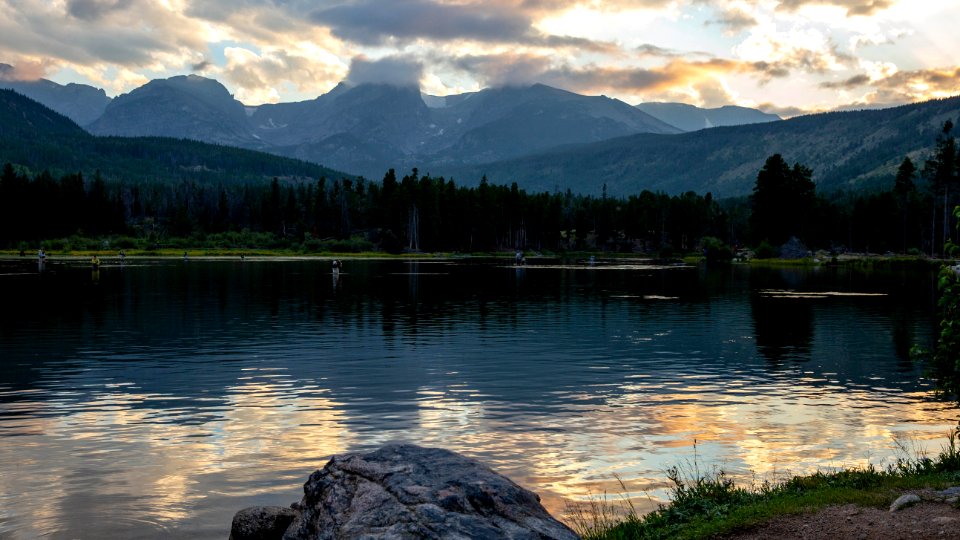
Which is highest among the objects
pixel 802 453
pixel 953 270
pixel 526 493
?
pixel 953 270

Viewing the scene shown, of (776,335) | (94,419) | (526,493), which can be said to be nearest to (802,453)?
(526,493)

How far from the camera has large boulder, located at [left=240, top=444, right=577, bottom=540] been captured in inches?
491

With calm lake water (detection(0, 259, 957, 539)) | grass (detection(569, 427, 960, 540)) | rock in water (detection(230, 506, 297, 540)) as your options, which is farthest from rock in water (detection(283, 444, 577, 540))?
calm lake water (detection(0, 259, 957, 539))

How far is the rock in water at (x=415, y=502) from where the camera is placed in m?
12.5

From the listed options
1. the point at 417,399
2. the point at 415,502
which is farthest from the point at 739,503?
the point at 417,399

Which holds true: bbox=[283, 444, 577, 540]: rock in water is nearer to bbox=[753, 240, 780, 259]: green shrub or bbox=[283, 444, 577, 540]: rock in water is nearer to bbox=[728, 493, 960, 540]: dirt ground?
bbox=[728, 493, 960, 540]: dirt ground

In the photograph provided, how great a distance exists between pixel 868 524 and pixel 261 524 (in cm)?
1112

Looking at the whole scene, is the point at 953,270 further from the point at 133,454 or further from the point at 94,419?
the point at 94,419

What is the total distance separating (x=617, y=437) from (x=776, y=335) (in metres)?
32.2

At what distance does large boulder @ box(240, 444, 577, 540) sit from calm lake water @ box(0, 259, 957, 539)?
4031mm

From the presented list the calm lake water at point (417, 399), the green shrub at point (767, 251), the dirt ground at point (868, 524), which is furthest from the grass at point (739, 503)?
the green shrub at point (767, 251)

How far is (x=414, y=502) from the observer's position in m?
13.0

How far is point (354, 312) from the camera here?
6675cm

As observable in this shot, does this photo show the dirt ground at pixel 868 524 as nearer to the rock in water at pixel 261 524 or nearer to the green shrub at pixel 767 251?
the rock in water at pixel 261 524
